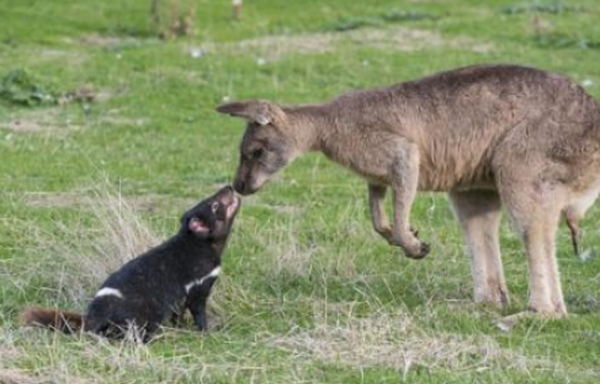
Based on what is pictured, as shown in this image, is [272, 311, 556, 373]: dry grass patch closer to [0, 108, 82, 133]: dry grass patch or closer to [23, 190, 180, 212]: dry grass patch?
[23, 190, 180, 212]: dry grass patch

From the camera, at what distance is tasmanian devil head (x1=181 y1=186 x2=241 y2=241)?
29.1 feet

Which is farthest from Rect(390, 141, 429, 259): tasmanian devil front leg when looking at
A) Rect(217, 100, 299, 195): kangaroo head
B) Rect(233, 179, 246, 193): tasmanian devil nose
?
Rect(233, 179, 246, 193): tasmanian devil nose

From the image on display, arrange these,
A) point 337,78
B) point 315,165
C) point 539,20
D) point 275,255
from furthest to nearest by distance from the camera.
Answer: point 539,20 < point 337,78 < point 315,165 < point 275,255

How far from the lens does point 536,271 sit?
9.17 m

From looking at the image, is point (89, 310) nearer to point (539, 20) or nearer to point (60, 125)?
point (60, 125)

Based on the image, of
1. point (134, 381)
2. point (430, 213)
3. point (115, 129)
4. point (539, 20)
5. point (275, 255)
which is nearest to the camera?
point (134, 381)

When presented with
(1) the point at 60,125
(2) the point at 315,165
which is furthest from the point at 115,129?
(2) the point at 315,165

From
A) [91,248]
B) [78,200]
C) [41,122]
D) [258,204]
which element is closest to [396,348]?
[91,248]

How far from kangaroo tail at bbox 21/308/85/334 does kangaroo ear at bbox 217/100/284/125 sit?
1.63m

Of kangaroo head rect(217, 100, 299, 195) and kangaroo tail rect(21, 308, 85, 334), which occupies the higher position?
kangaroo head rect(217, 100, 299, 195)

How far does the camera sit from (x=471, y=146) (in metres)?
9.41

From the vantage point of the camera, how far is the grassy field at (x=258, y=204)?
7852 mm

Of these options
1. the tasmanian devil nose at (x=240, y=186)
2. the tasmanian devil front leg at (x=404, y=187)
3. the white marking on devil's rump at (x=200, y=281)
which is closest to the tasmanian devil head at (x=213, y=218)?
the white marking on devil's rump at (x=200, y=281)

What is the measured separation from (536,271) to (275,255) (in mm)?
1847
